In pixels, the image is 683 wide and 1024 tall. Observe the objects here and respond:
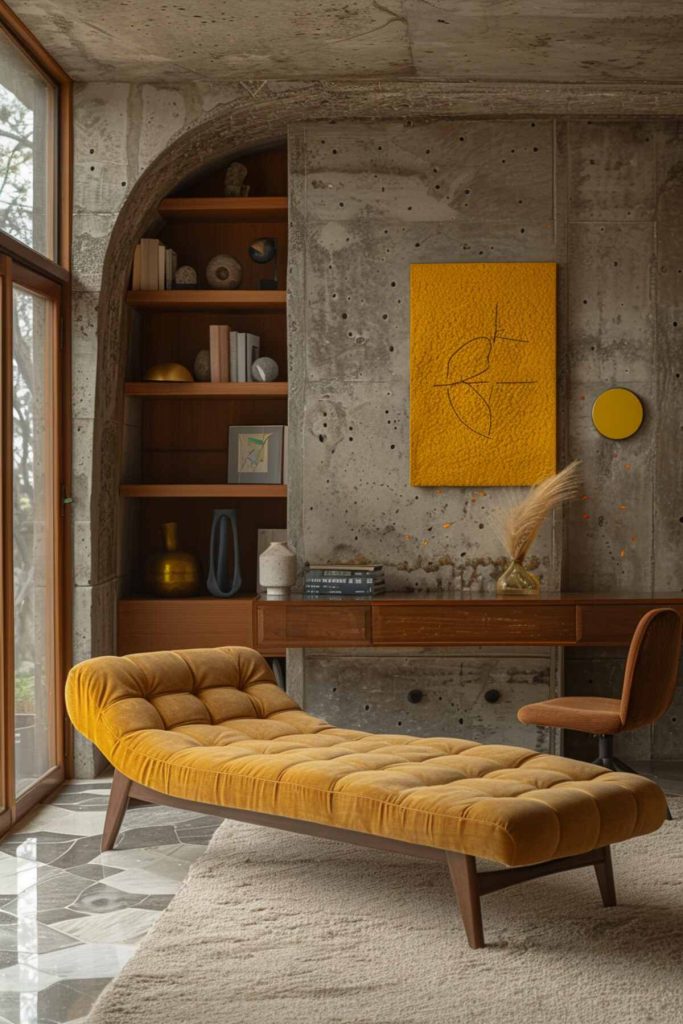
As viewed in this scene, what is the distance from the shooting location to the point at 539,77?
17.2ft

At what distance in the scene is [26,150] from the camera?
491 centimetres

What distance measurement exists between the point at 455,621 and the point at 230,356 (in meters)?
1.82

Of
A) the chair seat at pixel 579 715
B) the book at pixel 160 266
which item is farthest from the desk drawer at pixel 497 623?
the book at pixel 160 266

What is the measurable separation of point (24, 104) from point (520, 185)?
2296mm

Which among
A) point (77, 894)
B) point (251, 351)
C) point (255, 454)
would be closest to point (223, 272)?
point (251, 351)

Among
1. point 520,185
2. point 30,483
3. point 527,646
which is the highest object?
point 520,185

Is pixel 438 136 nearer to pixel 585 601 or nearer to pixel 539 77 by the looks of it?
pixel 539 77

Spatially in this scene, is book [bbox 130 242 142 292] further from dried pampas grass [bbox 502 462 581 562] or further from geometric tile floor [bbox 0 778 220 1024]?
geometric tile floor [bbox 0 778 220 1024]

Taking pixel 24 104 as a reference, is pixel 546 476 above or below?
below

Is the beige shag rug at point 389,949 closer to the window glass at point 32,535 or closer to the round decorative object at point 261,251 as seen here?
the window glass at point 32,535

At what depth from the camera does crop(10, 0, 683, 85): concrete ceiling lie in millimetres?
4488

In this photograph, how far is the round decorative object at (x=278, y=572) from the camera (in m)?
5.44

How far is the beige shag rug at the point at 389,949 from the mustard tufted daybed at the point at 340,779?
0.60 ft

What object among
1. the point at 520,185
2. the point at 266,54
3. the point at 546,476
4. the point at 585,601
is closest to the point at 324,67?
the point at 266,54
